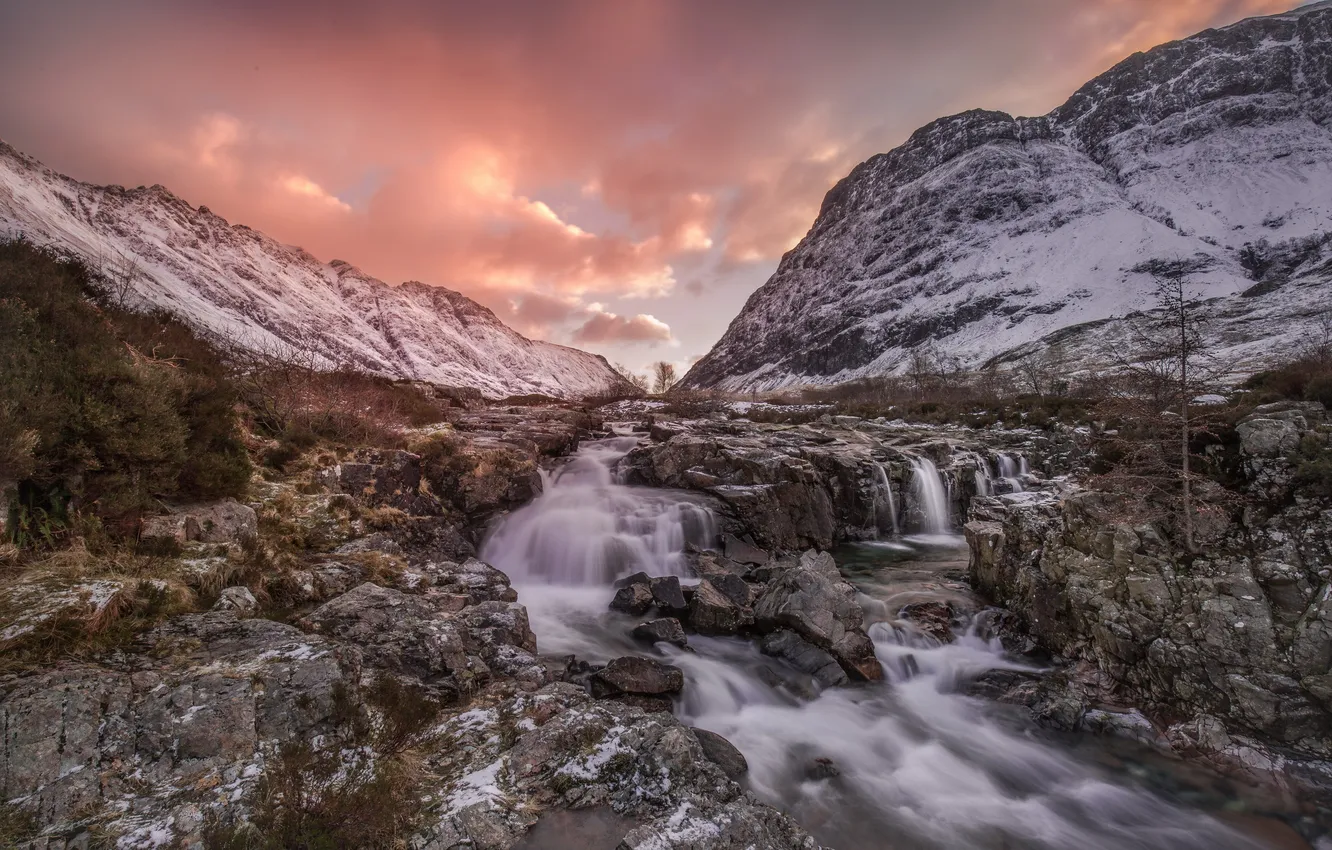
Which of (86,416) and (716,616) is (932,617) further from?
(86,416)

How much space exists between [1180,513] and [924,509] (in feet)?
38.6

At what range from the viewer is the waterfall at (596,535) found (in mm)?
14125

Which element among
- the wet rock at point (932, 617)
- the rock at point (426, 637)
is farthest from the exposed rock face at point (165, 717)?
the wet rock at point (932, 617)

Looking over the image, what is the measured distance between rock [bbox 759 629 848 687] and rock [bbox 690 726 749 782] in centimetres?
326

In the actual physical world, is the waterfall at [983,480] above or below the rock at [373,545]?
above

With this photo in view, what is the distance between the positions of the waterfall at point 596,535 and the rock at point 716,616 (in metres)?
3.04

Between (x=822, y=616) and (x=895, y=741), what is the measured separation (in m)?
2.43

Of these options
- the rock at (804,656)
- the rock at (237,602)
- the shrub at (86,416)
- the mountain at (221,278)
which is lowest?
the rock at (804,656)

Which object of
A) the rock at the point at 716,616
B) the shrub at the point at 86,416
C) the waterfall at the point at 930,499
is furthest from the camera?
the waterfall at the point at 930,499

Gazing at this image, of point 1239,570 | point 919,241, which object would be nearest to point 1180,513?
point 1239,570

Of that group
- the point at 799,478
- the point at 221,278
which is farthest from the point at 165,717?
the point at 221,278

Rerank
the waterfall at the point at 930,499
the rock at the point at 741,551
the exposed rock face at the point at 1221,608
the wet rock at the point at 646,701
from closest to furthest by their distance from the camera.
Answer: the exposed rock face at the point at 1221,608 → the wet rock at the point at 646,701 → the rock at the point at 741,551 → the waterfall at the point at 930,499

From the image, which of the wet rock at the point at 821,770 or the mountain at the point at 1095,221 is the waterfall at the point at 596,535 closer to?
the wet rock at the point at 821,770

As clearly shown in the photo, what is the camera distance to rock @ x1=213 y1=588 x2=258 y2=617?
227 inches
